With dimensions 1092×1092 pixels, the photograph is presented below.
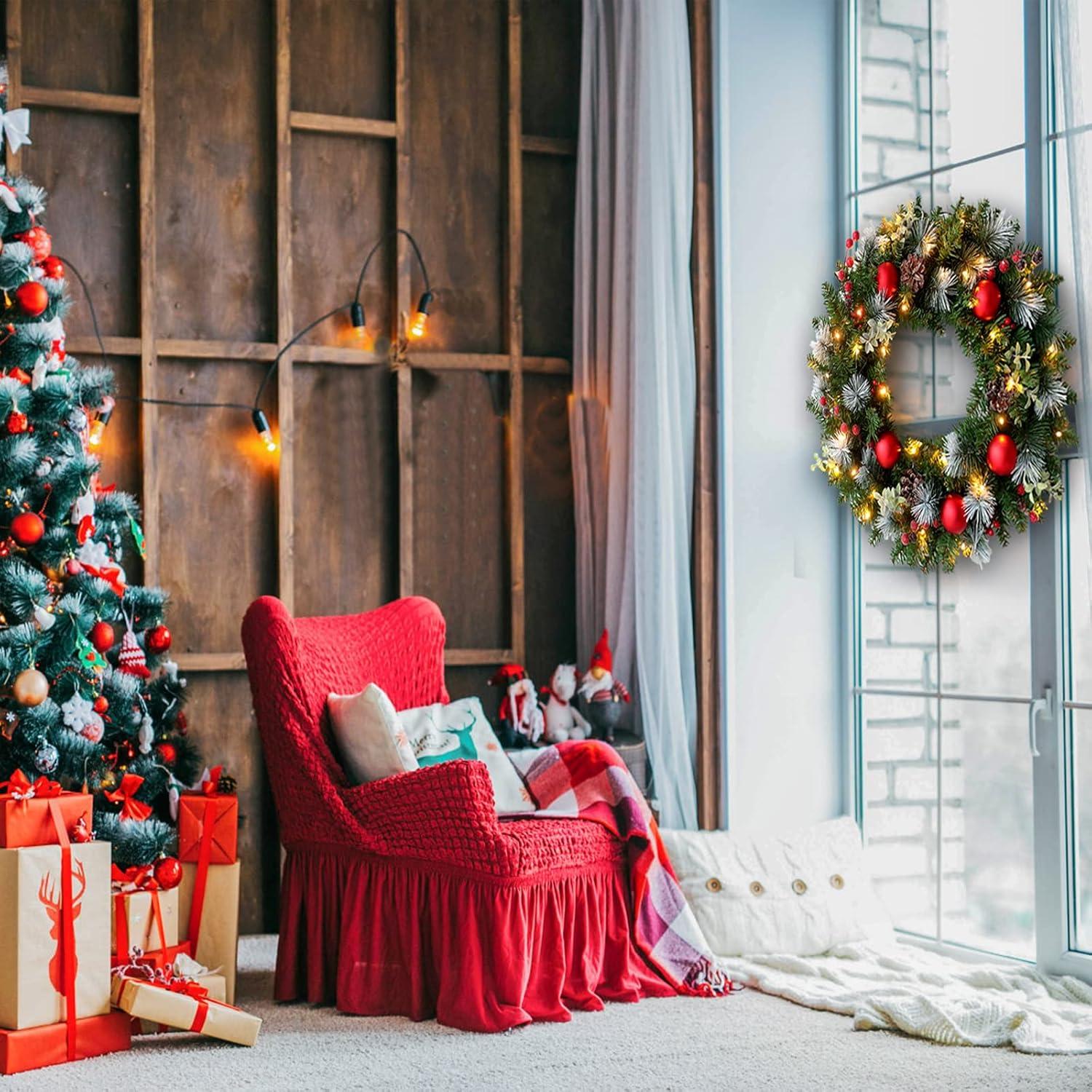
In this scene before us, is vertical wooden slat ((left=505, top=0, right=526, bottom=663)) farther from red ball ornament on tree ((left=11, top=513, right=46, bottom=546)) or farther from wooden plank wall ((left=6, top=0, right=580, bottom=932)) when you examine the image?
red ball ornament on tree ((left=11, top=513, right=46, bottom=546))

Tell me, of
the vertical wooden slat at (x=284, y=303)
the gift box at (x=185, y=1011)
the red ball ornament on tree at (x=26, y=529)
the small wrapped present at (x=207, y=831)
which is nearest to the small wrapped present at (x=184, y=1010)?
the gift box at (x=185, y=1011)

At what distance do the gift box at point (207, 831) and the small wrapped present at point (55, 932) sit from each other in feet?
1.13

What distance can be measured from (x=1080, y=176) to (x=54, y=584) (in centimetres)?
251

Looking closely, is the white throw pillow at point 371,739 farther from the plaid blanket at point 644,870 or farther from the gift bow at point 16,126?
the gift bow at point 16,126

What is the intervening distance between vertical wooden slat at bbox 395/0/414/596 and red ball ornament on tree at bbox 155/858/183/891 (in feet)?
4.55

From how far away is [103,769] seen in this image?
11.8ft

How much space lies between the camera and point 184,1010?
119 inches

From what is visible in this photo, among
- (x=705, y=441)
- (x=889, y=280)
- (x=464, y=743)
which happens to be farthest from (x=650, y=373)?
(x=464, y=743)

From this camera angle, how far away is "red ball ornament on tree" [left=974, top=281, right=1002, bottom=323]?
3637mm

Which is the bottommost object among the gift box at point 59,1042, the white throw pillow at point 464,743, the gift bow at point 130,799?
the gift box at point 59,1042

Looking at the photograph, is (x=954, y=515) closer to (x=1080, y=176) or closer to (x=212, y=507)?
(x=1080, y=176)

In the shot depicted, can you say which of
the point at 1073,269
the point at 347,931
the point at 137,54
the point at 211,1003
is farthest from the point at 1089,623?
the point at 137,54

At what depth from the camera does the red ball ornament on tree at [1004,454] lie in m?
3.57

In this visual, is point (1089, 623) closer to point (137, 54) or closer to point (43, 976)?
point (43, 976)
